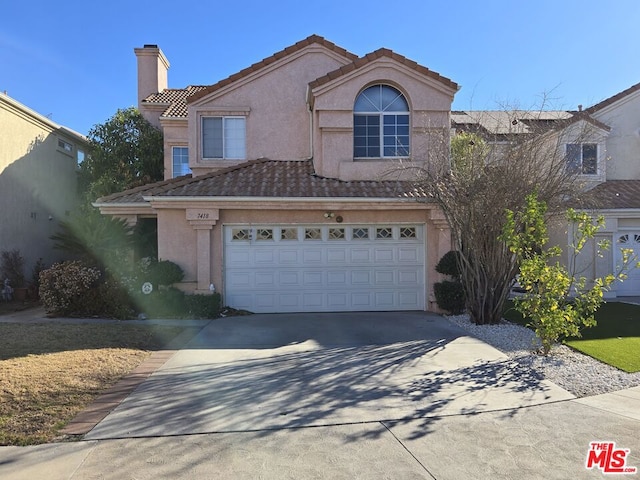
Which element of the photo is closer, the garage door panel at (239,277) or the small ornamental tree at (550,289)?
the small ornamental tree at (550,289)

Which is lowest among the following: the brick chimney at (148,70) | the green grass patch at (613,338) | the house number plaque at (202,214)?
the green grass patch at (613,338)

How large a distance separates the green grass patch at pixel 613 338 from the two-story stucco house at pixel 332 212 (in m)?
3.43

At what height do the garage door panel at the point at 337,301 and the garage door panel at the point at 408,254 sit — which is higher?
the garage door panel at the point at 408,254

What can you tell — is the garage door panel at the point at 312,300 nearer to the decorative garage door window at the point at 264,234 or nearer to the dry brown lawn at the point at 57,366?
the decorative garage door window at the point at 264,234

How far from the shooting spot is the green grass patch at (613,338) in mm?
7449

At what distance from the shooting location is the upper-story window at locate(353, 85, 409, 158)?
13078mm

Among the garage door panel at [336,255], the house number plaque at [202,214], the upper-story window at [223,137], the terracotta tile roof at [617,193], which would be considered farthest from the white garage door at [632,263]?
the house number plaque at [202,214]

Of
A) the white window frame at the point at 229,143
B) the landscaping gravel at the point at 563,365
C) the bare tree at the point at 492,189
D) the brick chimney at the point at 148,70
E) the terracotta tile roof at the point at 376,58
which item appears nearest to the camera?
the landscaping gravel at the point at 563,365

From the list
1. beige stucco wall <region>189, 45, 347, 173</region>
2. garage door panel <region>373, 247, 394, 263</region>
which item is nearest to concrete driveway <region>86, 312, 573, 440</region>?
garage door panel <region>373, 247, 394, 263</region>

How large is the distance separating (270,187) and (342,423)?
8.21 metres

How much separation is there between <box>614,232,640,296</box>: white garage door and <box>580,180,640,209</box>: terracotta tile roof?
3.60 feet

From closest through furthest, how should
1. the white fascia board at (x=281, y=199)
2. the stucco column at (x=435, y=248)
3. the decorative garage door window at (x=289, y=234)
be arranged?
1. the white fascia board at (x=281, y=199)
2. the stucco column at (x=435, y=248)
3. the decorative garage door window at (x=289, y=234)

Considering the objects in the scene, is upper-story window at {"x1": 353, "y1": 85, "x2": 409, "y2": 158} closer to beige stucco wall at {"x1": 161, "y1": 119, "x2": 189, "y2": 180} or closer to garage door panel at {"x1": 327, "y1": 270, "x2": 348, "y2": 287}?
garage door panel at {"x1": 327, "y1": 270, "x2": 348, "y2": 287}

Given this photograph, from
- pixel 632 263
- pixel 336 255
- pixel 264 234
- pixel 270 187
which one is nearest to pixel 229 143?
pixel 270 187
